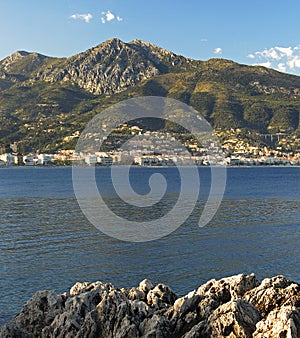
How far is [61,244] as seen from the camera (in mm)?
30672

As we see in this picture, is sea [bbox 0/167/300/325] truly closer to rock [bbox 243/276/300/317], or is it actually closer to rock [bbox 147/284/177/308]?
rock [bbox 147/284/177/308]

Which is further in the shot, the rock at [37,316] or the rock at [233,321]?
the rock at [37,316]

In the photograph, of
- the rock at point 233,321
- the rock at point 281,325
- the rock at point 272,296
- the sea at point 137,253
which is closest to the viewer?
the rock at point 281,325

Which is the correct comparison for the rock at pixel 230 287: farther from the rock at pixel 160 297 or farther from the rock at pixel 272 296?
the rock at pixel 160 297

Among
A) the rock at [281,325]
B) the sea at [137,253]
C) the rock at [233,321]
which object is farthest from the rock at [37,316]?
the rock at [281,325]

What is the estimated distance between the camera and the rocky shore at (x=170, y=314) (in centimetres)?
1168

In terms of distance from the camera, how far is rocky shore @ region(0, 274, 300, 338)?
1168 centimetres

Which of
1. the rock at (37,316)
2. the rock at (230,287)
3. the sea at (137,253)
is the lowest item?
the sea at (137,253)

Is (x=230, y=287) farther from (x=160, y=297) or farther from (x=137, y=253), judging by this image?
(x=137, y=253)

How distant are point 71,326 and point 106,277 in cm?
963

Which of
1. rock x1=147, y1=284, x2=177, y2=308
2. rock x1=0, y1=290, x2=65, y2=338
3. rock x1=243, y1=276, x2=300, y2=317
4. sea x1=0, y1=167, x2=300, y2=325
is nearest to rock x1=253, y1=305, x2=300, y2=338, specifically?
rock x1=243, y1=276, x2=300, y2=317

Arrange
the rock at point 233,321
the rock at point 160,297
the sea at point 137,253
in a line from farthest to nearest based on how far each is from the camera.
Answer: the sea at point 137,253, the rock at point 160,297, the rock at point 233,321

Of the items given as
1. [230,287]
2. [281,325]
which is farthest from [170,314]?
[281,325]

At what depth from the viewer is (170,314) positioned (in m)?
13.4
